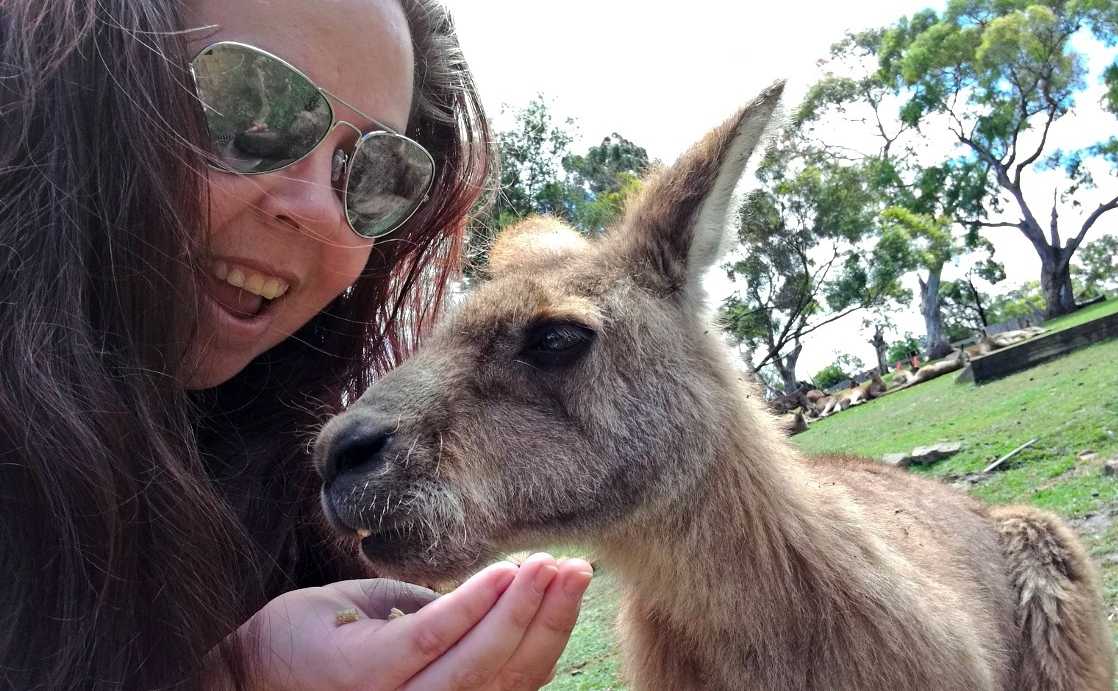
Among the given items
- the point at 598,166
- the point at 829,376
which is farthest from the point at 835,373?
the point at 598,166

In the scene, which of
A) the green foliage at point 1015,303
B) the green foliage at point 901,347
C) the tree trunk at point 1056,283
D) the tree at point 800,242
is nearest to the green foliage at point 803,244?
the tree at point 800,242

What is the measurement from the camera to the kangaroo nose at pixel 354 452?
222cm

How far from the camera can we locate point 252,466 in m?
2.55

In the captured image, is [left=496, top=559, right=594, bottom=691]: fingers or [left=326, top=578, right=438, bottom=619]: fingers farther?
[left=326, top=578, right=438, bottom=619]: fingers

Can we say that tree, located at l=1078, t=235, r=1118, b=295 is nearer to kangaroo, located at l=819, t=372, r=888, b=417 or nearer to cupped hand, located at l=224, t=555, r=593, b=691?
kangaroo, located at l=819, t=372, r=888, b=417

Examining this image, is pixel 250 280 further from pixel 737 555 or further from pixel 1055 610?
pixel 1055 610

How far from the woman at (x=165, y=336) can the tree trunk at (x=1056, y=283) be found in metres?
37.1

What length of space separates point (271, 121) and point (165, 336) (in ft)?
2.00

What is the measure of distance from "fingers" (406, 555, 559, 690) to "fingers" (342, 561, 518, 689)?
0.06 ft

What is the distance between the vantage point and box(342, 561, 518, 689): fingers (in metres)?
1.66

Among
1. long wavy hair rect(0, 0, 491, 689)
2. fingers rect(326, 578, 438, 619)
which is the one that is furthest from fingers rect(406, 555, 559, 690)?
long wavy hair rect(0, 0, 491, 689)

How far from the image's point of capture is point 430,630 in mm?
1676

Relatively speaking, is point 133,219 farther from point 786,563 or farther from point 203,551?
point 786,563

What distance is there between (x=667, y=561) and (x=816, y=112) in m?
34.9
